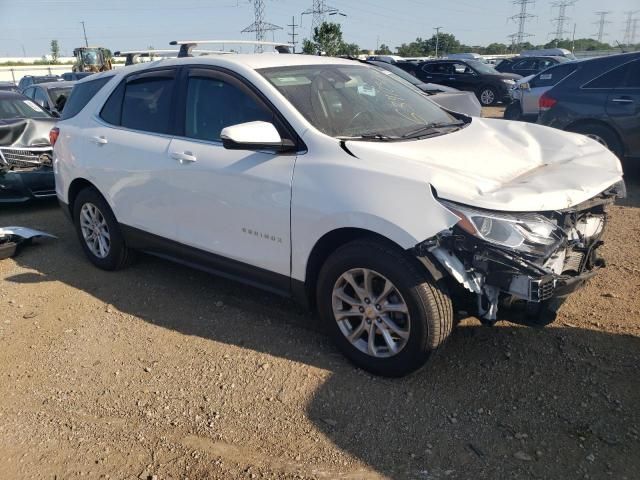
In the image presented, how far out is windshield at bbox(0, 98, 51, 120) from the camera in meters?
8.23

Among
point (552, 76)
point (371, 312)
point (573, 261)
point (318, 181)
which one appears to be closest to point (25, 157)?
point (318, 181)

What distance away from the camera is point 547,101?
8.03 metres

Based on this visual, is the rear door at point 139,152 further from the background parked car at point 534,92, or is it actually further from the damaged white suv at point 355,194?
the background parked car at point 534,92

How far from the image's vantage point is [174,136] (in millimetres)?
4266

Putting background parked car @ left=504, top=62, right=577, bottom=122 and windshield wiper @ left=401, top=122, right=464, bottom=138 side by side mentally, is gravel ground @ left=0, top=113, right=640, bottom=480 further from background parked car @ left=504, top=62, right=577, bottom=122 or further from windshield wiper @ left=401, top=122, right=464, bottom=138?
background parked car @ left=504, top=62, right=577, bottom=122

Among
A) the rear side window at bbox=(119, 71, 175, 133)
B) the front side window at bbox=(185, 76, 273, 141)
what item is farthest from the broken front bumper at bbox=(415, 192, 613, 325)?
the rear side window at bbox=(119, 71, 175, 133)

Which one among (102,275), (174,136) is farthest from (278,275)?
(102,275)

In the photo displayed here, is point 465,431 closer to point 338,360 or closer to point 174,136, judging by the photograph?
point 338,360

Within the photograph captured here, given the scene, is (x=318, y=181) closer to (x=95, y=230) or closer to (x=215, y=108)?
(x=215, y=108)

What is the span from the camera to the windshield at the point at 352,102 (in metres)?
3.65

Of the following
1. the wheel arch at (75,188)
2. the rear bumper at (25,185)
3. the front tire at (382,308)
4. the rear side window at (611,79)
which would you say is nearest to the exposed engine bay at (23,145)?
the rear bumper at (25,185)

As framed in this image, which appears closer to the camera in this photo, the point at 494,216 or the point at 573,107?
the point at 494,216

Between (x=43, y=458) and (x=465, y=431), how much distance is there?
6.95 feet

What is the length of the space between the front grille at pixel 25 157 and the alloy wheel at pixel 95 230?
2.55 m
